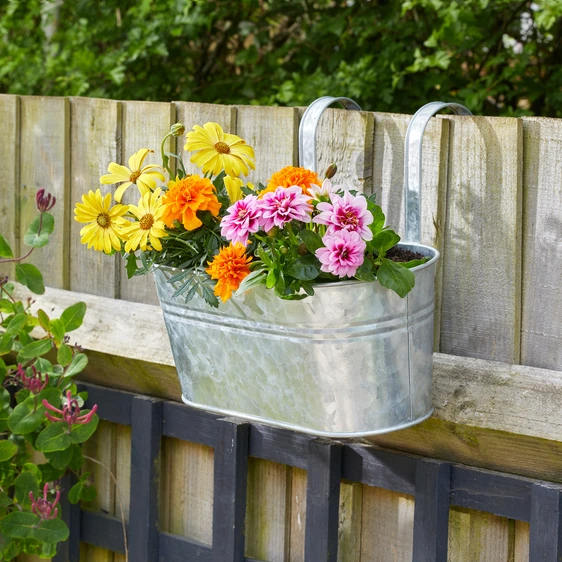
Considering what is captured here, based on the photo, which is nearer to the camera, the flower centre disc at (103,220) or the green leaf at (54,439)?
the flower centre disc at (103,220)

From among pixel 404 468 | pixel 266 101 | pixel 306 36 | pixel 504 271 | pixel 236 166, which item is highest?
pixel 306 36

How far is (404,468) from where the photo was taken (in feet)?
5.27

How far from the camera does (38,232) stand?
1.83 m

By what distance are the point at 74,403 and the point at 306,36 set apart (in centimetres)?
169

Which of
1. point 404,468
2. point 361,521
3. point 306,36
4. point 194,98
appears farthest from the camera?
point 194,98

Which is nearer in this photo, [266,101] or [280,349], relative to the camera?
[280,349]

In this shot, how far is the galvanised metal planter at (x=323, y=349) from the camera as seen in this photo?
1283mm

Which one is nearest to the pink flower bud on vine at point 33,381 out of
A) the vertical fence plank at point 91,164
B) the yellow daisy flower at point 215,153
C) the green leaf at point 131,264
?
the vertical fence plank at point 91,164

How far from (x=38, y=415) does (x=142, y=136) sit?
653 mm

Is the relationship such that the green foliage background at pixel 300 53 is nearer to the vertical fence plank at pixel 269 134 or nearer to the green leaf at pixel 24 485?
the vertical fence plank at pixel 269 134

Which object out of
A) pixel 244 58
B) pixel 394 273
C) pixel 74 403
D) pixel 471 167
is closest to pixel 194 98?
pixel 244 58

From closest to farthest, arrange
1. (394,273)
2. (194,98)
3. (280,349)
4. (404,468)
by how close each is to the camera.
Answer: (394,273), (280,349), (404,468), (194,98)

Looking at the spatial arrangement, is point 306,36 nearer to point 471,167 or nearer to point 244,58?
point 244,58

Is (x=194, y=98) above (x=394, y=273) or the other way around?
above
